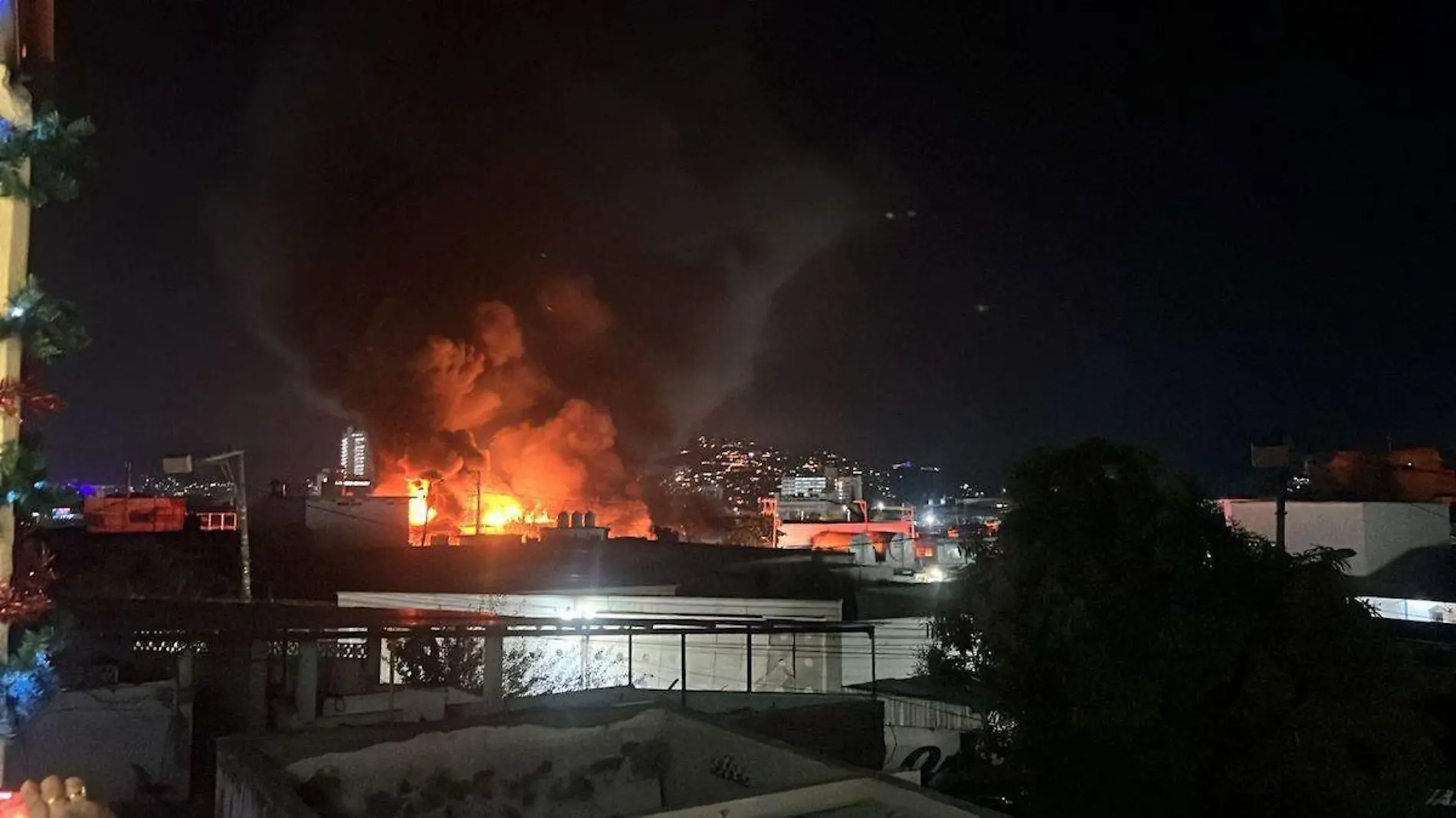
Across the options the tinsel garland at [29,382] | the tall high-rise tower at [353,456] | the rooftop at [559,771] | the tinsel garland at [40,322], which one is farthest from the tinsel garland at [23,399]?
the tall high-rise tower at [353,456]

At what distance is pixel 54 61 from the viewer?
14.5ft

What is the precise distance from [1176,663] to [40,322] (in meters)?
5.61

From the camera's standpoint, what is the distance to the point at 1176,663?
5527mm

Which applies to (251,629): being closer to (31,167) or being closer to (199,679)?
(199,679)

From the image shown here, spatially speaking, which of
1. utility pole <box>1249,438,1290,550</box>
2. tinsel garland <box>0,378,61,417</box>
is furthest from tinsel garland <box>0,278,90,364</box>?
utility pole <box>1249,438,1290,550</box>

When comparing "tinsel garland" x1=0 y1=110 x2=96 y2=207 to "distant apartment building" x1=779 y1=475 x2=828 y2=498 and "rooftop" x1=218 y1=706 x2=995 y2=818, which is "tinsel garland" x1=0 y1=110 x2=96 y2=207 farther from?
"distant apartment building" x1=779 y1=475 x2=828 y2=498

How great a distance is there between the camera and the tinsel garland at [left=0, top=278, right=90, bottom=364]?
3889mm

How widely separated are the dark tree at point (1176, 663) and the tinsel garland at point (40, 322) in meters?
4.96

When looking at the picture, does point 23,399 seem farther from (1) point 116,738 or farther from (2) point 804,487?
(2) point 804,487

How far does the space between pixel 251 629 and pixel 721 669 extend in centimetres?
988

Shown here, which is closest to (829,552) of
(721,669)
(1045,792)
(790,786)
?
(721,669)

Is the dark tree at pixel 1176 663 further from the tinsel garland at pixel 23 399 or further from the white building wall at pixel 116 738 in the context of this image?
the white building wall at pixel 116 738

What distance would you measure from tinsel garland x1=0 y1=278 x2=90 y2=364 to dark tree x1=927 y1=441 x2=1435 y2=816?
496 centimetres

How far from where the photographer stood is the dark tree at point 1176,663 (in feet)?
18.0
